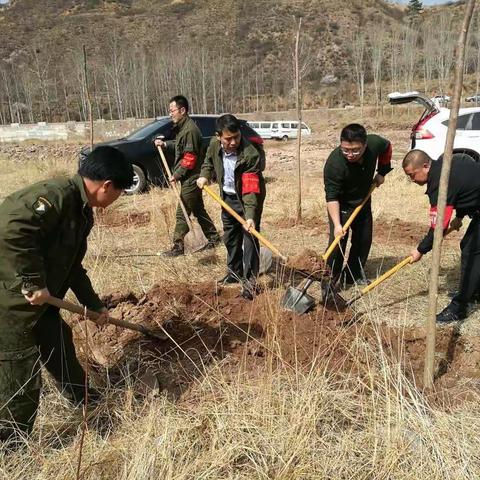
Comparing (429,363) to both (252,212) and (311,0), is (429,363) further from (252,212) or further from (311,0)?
(311,0)

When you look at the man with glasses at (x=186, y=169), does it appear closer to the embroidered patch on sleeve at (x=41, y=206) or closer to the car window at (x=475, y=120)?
the embroidered patch on sleeve at (x=41, y=206)

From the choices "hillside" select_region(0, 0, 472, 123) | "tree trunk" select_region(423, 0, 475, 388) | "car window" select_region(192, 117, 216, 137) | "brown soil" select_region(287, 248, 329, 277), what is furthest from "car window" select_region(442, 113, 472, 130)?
"hillside" select_region(0, 0, 472, 123)

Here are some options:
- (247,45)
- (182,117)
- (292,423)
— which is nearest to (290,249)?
(182,117)

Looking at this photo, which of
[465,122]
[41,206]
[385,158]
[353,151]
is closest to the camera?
[41,206]

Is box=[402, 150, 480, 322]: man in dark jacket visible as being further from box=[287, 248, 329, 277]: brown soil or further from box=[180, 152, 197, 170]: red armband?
box=[180, 152, 197, 170]: red armband

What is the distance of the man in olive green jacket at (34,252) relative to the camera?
1.87m

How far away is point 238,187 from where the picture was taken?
3881 mm

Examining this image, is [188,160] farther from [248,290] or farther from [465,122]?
[465,122]

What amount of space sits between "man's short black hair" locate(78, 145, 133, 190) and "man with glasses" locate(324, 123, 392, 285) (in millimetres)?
2077

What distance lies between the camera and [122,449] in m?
2.10

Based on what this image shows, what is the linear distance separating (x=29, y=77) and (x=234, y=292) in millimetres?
47917

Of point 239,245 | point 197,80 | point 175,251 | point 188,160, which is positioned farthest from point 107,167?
point 197,80

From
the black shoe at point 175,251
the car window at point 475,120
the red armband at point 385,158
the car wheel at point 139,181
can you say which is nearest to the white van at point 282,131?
the car wheel at point 139,181

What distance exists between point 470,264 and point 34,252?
2.99 metres
